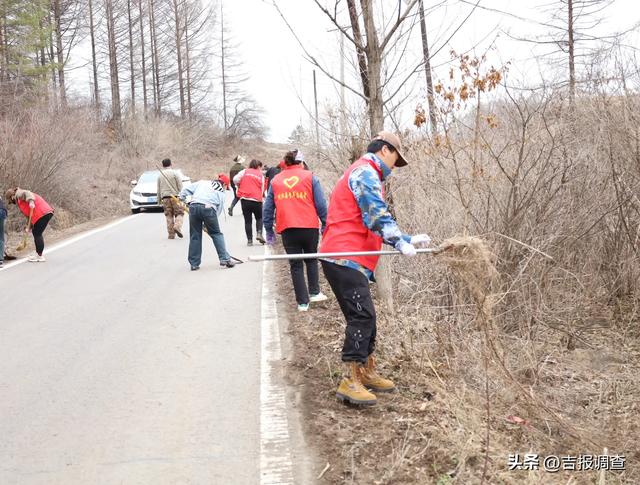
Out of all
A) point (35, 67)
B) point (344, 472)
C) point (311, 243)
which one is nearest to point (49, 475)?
point (344, 472)

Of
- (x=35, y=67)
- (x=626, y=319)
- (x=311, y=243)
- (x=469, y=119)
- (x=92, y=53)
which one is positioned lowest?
(x=626, y=319)

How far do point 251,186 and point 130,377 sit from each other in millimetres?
7840

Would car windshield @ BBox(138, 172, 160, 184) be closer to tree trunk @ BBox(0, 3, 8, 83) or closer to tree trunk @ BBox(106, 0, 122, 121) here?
tree trunk @ BBox(0, 3, 8, 83)

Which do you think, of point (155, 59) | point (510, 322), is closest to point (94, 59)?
point (155, 59)

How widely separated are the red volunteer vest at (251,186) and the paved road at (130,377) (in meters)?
2.79

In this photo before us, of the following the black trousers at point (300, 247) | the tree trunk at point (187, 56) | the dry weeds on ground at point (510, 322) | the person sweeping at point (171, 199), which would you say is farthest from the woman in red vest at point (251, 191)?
the tree trunk at point (187, 56)

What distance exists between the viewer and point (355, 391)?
478 centimetres

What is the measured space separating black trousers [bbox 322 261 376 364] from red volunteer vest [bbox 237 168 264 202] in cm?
845

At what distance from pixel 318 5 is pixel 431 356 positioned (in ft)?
12.2

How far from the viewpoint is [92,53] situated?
131 feet

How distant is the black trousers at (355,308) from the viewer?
4.75 m

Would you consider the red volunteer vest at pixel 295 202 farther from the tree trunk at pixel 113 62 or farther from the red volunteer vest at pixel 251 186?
the tree trunk at pixel 113 62

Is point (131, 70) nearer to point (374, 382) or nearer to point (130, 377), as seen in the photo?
point (130, 377)

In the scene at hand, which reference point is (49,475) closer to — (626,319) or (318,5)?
(318,5)
